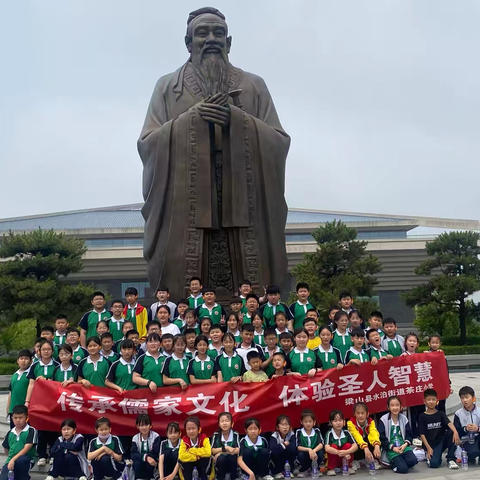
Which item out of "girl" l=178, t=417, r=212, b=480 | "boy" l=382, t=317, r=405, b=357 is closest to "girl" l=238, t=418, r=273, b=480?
"girl" l=178, t=417, r=212, b=480

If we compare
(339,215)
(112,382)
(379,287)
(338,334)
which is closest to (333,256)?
(379,287)

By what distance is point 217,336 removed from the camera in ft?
19.6

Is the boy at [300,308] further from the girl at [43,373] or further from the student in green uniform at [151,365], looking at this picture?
the girl at [43,373]

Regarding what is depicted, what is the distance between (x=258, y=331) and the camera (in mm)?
6551

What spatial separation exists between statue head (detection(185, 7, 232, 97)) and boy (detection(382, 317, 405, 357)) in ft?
13.3

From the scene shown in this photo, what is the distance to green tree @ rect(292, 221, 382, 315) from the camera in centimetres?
1850

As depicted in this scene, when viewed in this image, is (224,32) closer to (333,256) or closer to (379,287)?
(333,256)

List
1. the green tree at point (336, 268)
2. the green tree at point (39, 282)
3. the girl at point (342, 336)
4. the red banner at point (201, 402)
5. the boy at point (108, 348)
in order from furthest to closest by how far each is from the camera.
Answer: the green tree at point (336, 268), the green tree at point (39, 282), the girl at point (342, 336), the boy at point (108, 348), the red banner at point (201, 402)

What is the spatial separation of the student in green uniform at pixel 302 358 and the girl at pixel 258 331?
60 centimetres

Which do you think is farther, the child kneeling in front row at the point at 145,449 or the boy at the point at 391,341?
the boy at the point at 391,341

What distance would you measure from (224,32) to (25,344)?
44.3 feet

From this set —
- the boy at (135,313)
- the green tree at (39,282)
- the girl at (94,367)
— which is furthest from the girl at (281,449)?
the green tree at (39,282)

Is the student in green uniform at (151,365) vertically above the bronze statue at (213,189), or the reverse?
the bronze statue at (213,189)

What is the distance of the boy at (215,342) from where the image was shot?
19.6 ft
